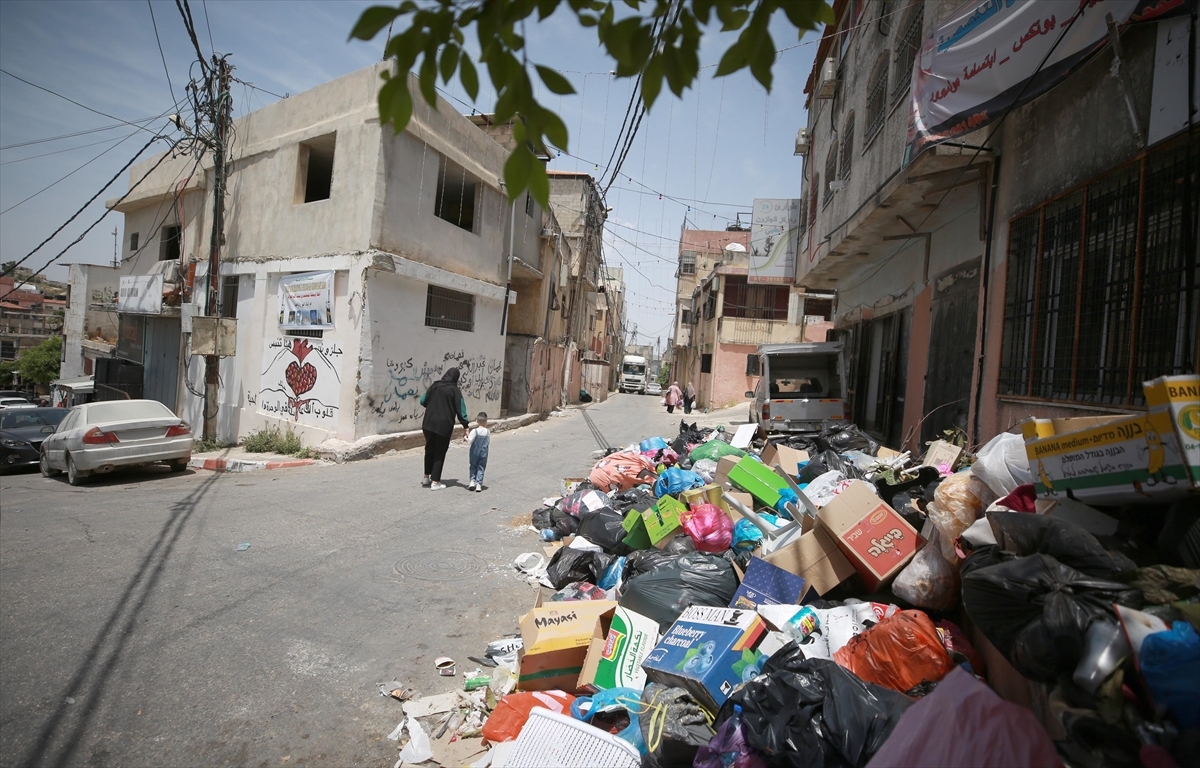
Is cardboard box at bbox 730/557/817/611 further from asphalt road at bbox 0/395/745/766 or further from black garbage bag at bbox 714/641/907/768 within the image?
asphalt road at bbox 0/395/745/766

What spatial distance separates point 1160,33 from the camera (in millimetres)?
3701

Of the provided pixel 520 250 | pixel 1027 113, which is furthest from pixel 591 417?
pixel 1027 113

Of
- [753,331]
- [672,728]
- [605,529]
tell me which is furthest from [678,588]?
[753,331]

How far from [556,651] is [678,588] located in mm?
944

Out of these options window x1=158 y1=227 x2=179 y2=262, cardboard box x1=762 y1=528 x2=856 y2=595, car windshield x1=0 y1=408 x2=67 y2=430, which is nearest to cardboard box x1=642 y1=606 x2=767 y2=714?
cardboard box x1=762 y1=528 x2=856 y2=595

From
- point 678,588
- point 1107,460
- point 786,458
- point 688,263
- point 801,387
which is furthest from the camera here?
point 688,263

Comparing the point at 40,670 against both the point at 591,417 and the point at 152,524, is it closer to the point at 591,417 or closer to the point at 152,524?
the point at 152,524

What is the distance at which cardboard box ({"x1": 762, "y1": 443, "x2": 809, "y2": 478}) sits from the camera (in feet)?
22.1

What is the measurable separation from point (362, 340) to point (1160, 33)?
36.8 feet

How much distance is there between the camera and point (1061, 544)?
219 centimetres

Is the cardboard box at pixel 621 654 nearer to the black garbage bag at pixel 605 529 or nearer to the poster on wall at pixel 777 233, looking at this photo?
the black garbage bag at pixel 605 529

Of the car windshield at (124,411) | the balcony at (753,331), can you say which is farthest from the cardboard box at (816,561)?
the balcony at (753,331)

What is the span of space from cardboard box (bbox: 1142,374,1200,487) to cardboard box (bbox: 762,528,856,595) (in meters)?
1.97

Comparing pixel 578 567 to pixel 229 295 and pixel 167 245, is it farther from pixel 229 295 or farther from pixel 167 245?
pixel 167 245
